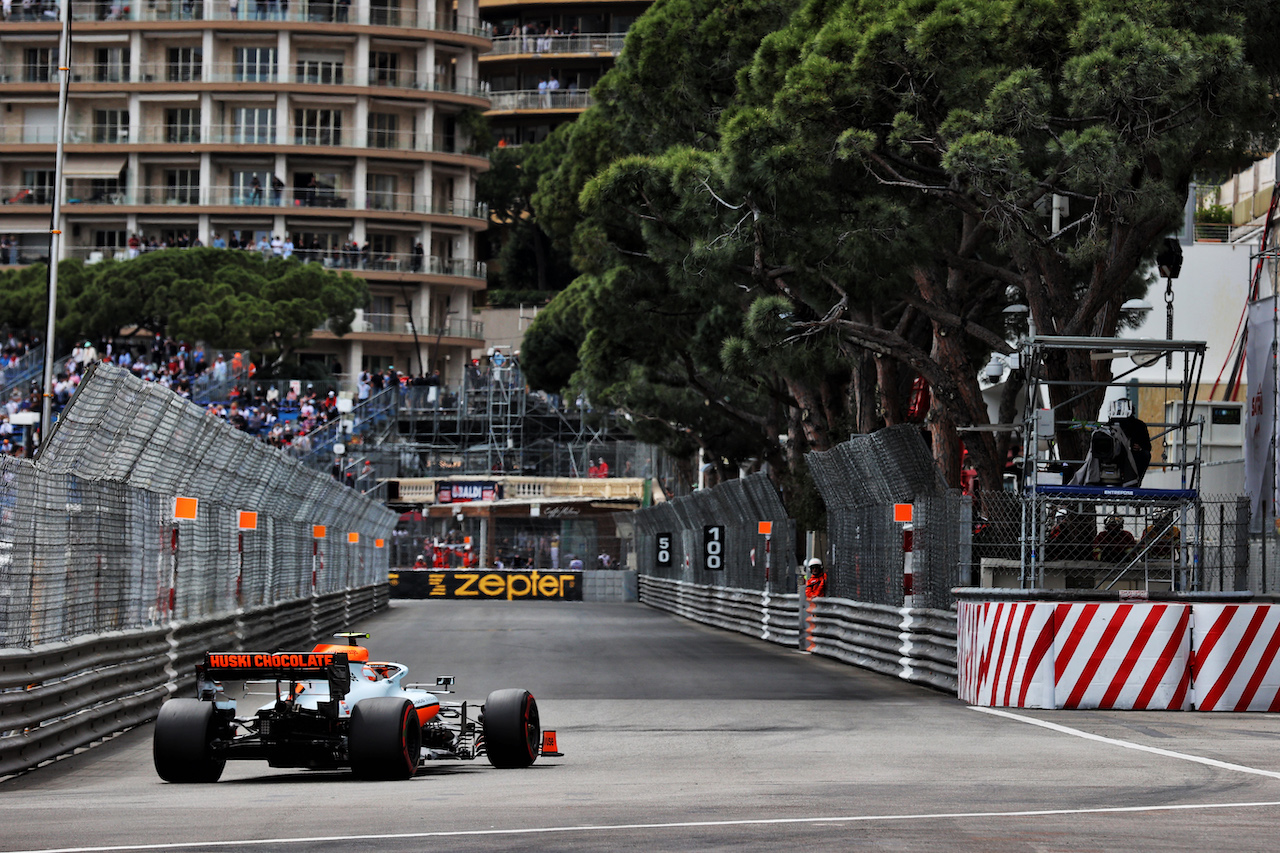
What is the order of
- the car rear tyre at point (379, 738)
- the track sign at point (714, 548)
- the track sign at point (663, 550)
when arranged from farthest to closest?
the track sign at point (663, 550), the track sign at point (714, 548), the car rear tyre at point (379, 738)

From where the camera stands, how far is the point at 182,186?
96875mm

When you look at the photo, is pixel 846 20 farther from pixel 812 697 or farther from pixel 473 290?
pixel 473 290

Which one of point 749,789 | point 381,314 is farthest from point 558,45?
point 749,789

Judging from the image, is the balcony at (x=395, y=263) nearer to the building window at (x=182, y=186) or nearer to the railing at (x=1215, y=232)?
the building window at (x=182, y=186)

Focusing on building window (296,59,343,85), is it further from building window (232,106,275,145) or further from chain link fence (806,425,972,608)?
chain link fence (806,425,972,608)

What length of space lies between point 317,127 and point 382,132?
3.47 m

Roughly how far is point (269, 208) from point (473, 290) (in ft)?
42.9

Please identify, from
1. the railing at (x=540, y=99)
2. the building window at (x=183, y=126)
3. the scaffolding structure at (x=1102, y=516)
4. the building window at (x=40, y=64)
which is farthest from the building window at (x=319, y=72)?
the scaffolding structure at (x=1102, y=516)

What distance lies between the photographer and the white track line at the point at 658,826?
732 centimetres

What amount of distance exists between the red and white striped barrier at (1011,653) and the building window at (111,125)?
87180 millimetres

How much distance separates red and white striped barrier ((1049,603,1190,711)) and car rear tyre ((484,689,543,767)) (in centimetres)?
613

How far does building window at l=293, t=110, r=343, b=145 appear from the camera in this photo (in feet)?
317

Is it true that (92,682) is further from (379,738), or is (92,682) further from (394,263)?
(394,263)

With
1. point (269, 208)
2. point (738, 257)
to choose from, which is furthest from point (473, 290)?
point (738, 257)
